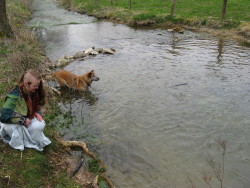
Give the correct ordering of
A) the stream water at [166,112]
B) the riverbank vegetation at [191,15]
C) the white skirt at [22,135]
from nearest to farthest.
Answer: the white skirt at [22,135] → the stream water at [166,112] → the riverbank vegetation at [191,15]

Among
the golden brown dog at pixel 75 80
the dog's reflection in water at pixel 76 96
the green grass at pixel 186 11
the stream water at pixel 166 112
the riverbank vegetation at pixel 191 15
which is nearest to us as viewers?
the stream water at pixel 166 112

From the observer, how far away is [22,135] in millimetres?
5406

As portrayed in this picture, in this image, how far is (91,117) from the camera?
868 cm

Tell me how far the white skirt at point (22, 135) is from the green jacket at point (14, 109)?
17 centimetres

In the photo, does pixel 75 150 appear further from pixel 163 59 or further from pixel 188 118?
pixel 163 59

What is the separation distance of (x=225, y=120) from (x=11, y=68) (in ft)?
28.2

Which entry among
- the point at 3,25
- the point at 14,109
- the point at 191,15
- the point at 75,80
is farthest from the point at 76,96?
the point at 191,15

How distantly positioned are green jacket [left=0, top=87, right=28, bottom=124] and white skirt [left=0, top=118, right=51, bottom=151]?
0.17 m

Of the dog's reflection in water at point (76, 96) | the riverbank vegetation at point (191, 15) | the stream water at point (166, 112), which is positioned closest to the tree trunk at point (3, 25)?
the stream water at point (166, 112)

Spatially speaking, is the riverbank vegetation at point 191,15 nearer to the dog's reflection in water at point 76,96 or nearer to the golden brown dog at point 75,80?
the golden brown dog at point 75,80

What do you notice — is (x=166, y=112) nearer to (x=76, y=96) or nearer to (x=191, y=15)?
(x=76, y=96)

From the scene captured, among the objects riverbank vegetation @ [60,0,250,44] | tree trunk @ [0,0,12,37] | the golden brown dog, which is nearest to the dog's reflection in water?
the golden brown dog

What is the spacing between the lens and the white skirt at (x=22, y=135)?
17.2 ft

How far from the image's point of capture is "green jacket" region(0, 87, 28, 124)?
16.5 feet
